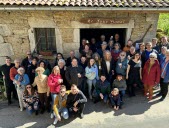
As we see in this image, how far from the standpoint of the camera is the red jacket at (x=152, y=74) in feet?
22.2

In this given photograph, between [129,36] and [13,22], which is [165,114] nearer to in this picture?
[129,36]

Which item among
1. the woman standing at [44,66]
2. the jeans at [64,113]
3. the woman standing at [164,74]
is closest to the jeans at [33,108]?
the jeans at [64,113]

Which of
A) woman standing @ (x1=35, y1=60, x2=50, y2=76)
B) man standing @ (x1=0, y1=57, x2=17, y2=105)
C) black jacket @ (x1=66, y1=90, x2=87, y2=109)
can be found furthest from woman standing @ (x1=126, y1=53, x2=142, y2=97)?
man standing @ (x1=0, y1=57, x2=17, y2=105)

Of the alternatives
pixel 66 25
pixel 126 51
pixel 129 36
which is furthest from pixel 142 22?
pixel 66 25

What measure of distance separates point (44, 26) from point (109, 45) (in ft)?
8.21

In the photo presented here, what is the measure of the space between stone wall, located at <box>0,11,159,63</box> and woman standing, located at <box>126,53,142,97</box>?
1.44 meters

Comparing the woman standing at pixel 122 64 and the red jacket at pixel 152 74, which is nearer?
the red jacket at pixel 152 74

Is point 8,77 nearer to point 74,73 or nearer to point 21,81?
point 21,81

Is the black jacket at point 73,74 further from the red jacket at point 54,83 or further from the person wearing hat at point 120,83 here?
the person wearing hat at point 120,83

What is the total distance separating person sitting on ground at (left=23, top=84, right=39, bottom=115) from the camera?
6438 mm

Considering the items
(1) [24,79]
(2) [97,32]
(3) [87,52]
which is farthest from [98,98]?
(2) [97,32]

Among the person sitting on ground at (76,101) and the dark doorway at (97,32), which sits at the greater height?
the dark doorway at (97,32)

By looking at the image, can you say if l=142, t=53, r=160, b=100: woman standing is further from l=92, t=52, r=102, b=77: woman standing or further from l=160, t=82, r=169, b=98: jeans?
l=92, t=52, r=102, b=77: woman standing

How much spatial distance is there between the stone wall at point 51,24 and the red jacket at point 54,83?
1.92 meters
